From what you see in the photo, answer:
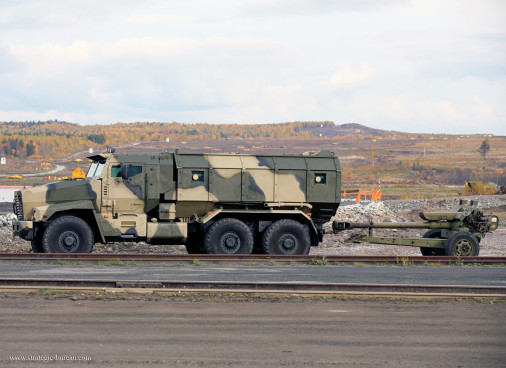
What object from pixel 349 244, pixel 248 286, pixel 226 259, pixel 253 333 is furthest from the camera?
pixel 349 244

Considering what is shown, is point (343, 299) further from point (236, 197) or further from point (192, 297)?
point (236, 197)

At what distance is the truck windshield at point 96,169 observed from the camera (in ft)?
65.6

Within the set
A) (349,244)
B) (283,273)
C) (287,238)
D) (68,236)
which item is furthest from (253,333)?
(349,244)

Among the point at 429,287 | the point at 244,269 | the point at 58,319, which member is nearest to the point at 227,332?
the point at 58,319

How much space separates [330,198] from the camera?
2055 centimetres

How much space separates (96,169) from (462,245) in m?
10.7

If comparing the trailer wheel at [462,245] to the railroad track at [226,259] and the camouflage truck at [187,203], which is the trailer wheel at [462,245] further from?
the camouflage truck at [187,203]

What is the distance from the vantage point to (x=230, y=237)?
20109 millimetres

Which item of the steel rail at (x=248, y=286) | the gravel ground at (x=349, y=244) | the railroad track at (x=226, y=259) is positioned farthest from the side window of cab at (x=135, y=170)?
the steel rail at (x=248, y=286)

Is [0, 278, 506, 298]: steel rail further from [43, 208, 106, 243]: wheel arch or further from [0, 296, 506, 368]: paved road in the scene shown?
[43, 208, 106, 243]: wheel arch

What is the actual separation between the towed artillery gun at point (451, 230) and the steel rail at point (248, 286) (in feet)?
22.3

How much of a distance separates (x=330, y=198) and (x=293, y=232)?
1.45 m

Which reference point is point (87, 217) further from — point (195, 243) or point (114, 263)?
point (195, 243)

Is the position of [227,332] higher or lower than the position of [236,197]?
lower
